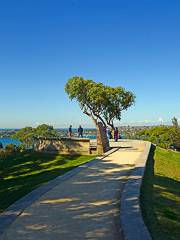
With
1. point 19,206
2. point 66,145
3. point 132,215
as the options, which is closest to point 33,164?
point 66,145

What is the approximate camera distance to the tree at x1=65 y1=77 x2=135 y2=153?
1831 inches

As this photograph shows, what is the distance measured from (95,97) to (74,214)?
3853 centimetres

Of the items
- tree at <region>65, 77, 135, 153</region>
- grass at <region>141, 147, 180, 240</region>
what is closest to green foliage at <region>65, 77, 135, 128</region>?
tree at <region>65, 77, 135, 153</region>

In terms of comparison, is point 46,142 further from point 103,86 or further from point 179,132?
point 179,132

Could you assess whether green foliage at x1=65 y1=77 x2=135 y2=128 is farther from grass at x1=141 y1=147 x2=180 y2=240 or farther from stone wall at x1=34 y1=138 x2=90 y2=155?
grass at x1=141 y1=147 x2=180 y2=240

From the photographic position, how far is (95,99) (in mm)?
46000

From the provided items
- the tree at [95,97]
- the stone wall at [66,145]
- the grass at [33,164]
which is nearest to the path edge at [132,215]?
the grass at [33,164]

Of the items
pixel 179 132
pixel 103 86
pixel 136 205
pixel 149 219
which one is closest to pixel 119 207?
pixel 136 205

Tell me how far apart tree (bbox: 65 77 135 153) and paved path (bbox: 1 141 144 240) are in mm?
34782

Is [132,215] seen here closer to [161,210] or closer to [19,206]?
[161,210]

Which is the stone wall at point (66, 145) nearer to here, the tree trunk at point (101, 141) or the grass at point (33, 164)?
the tree trunk at point (101, 141)

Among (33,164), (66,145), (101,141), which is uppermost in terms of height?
(101,141)

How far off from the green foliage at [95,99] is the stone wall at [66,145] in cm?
2195

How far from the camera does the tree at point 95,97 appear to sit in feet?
153
